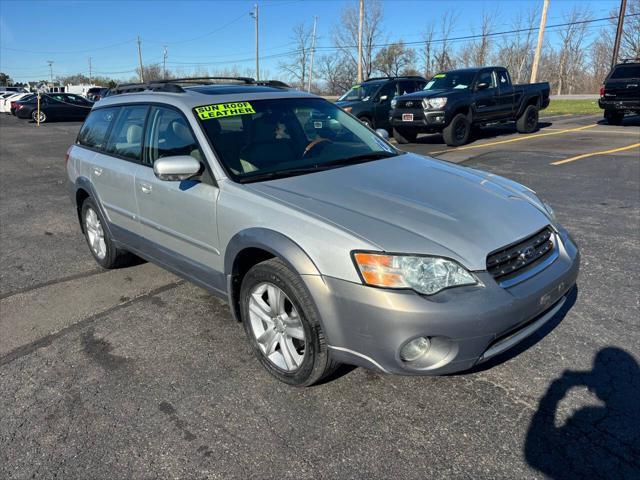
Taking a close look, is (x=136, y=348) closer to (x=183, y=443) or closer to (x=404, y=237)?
(x=183, y=443)

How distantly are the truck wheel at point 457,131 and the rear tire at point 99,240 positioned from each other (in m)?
9.61

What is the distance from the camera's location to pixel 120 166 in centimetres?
418

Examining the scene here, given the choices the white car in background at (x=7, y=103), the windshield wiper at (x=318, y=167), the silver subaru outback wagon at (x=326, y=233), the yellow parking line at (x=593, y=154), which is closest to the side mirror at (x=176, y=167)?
the silver subaru outback wagon at (x=326, y=233)

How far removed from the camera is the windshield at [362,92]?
582 inches

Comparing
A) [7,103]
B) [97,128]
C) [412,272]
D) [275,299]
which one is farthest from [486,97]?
[7,103]

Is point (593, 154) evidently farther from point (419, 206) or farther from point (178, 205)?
point (178, 205)

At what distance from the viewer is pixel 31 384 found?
10.1 ft

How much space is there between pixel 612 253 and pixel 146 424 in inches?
167

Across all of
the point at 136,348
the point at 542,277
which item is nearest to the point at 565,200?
the point at 542,277

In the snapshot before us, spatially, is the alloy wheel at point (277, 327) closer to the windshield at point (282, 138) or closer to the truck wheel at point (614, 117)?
the windshield at point (282, 138)

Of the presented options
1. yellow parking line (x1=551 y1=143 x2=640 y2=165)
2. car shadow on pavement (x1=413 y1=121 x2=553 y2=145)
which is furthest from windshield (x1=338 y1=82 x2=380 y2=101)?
yellow parking line (x1=551 y1=143 x2=640 y2=165)

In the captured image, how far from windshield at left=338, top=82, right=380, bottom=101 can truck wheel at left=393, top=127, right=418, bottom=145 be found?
1.46 meters

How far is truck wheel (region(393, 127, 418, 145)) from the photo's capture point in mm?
13816

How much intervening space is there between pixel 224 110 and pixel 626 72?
54.8 feet
